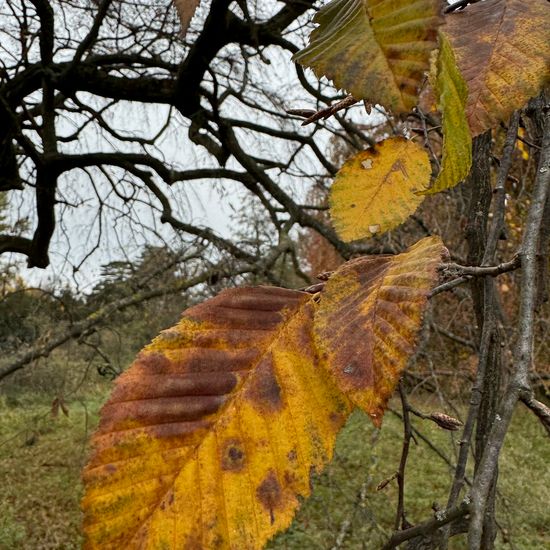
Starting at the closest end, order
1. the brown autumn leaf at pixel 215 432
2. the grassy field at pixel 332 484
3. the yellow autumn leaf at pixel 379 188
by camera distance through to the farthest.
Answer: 1. the brown autumn leaf at pixel 215 432
2. the yellow autumn leaf at pixel 379 188
3. the grassy field at pixel 332 484

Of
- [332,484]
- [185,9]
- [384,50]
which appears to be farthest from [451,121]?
[332,484]

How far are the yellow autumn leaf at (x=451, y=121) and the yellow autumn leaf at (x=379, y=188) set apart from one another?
0.10m

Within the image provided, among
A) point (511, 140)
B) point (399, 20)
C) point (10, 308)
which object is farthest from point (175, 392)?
point (10, 308)

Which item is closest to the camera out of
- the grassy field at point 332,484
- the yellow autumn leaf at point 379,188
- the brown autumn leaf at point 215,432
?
the brown autumn leaf at point 215,432

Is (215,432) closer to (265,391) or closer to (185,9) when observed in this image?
(265,391)

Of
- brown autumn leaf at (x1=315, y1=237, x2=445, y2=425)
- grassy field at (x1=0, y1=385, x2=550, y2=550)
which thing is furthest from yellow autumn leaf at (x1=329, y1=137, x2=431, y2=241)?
grassy field at (x1=0, y1=385, x2=550, y2=550)

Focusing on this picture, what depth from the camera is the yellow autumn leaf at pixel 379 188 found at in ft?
0.97

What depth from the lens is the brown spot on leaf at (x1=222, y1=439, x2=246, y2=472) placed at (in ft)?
0.62

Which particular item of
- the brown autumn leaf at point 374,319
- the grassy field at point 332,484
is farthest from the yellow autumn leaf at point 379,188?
the grassy field at point 332,484

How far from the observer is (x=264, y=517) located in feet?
0.61

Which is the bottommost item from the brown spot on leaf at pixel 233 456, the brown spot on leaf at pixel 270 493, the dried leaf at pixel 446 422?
the dried leaf at pixel 446 422

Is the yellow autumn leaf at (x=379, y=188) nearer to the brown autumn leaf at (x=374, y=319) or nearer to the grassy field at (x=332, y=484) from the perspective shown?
the brown autumn leaf at (x=374, y=319)

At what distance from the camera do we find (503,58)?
0.25 metres

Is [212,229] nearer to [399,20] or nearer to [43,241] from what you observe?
[43,241]
